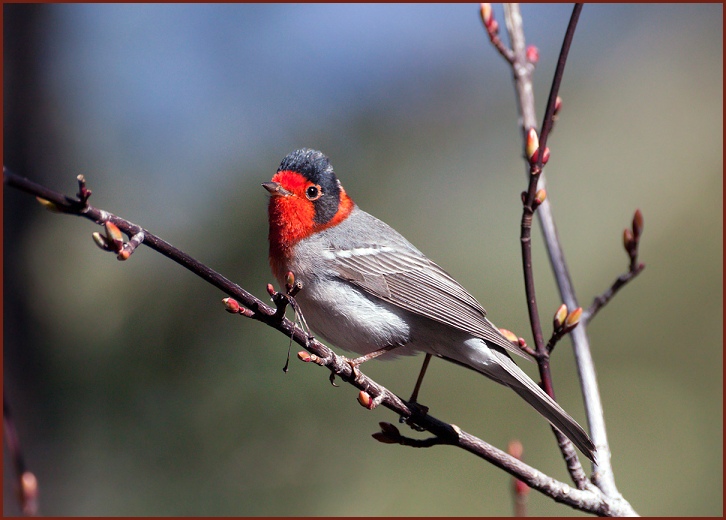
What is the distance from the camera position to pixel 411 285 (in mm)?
3891

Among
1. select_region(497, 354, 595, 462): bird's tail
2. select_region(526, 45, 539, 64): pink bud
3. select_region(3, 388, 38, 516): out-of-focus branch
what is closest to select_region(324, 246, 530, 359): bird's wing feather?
select_region(497, 354, 595, 462): bird's tail

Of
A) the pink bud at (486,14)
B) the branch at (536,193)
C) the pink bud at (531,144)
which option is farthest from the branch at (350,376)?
the pink bud at (486,14)

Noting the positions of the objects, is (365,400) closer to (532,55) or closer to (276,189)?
(276,189)

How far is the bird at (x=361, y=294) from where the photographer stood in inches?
142

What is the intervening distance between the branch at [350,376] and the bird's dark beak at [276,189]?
3.96 feet

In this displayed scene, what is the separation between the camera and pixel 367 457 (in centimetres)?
605

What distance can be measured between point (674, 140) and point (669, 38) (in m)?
2.40

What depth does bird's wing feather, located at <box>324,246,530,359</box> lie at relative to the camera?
3.58 m

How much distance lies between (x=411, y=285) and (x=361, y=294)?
13.0 inches

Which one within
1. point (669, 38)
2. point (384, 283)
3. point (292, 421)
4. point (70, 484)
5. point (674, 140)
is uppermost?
point (669, 38)

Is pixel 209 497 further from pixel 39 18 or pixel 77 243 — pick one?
pixel 39 18

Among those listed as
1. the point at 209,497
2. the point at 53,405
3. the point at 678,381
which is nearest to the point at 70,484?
the point at 53,405

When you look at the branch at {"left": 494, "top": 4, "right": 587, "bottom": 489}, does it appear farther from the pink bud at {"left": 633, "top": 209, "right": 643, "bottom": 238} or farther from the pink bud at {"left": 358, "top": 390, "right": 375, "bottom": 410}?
the pink bud at {"left": 358, "top": 390, "right": 375, "bottom": 410}

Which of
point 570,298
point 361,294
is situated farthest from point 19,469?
point 570,298
